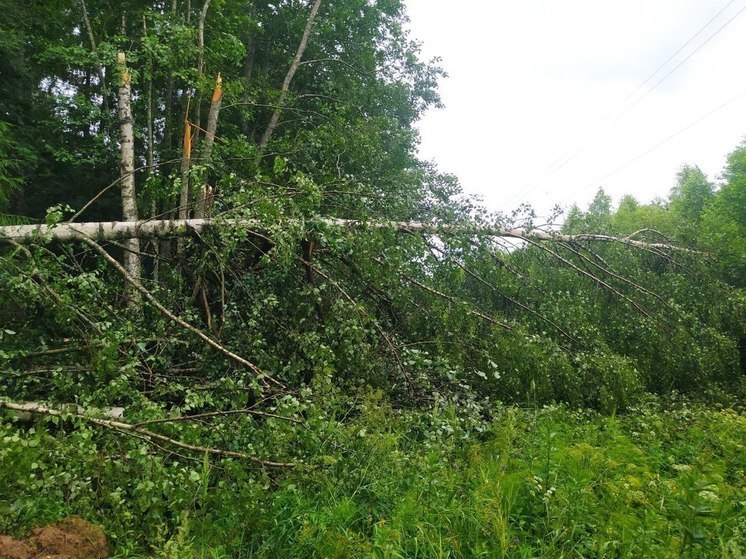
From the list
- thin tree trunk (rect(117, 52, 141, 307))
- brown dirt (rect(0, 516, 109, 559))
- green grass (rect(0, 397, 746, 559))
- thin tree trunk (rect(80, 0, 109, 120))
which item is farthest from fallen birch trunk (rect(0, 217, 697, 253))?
thin tree trunk (rect(80, 0, 109, 120))

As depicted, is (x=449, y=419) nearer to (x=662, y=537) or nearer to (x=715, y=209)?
(x=662, y=537)

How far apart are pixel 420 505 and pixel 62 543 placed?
1577mm

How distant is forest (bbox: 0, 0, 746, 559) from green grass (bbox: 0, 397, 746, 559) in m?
0.02

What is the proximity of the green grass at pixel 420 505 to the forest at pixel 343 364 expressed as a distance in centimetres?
2

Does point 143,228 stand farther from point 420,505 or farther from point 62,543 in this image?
point 420,505

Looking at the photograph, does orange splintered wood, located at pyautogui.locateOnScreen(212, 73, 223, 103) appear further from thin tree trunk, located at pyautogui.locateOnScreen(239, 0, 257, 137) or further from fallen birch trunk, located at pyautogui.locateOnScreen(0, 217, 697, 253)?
thin tree trunk, located at pyautogui.locateOnScreen(239, 0, 257, 137)

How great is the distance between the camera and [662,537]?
1.99m

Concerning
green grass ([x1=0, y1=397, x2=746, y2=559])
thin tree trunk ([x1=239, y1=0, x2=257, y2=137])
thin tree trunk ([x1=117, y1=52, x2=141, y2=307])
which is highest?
thin tree trunk ([x1=239, y1=0, x2=257, y2=137])

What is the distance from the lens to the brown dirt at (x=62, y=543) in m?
1.64

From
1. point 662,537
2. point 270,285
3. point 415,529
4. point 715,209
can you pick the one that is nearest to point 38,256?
point 270,285

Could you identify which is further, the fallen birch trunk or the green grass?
the fallen birch trunk

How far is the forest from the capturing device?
6.90 ft

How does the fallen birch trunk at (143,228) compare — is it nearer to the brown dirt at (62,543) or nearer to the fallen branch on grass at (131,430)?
the fallen branch on grass at (131,430)

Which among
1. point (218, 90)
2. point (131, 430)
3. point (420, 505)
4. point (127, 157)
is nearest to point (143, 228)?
point (131, 430)
